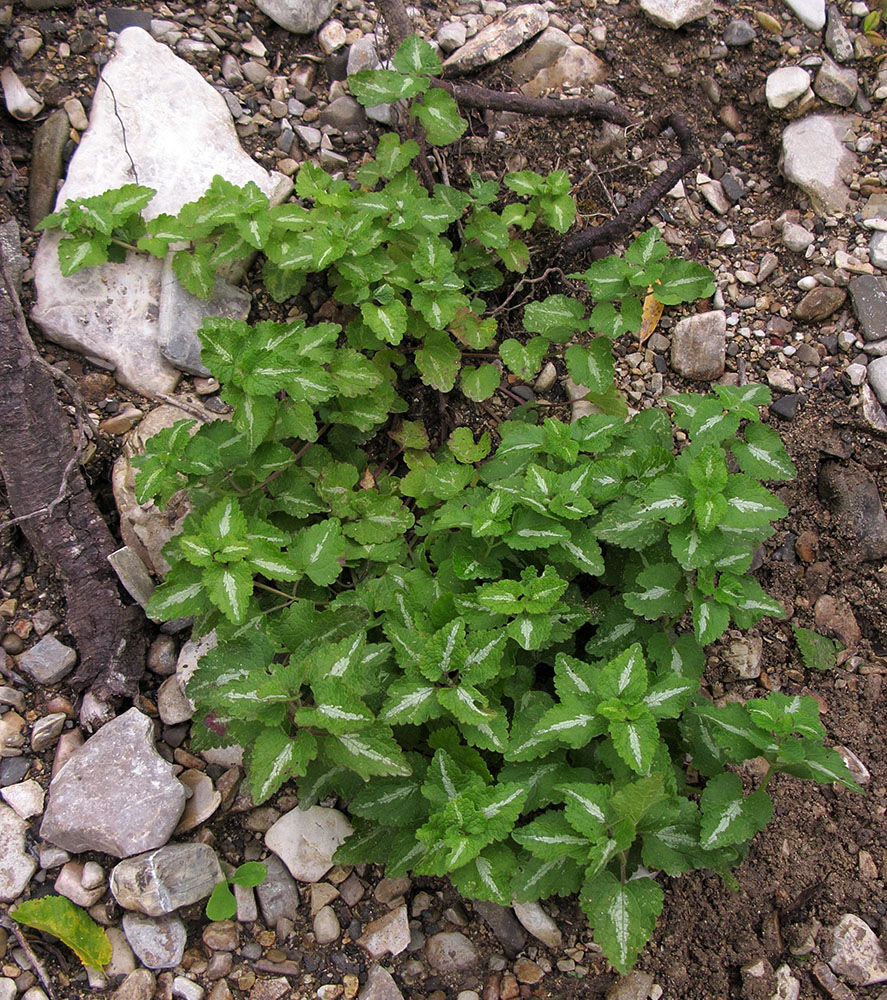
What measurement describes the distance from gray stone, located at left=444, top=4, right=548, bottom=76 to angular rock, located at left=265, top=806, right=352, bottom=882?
3617mm

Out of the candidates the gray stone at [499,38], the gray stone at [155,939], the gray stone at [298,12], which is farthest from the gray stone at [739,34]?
the gray stone at [155,939]

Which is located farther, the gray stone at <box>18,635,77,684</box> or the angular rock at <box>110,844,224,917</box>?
the gray stone at <box>18,635,77,684</box>

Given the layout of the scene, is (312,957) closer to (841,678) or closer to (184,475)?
(184,475)

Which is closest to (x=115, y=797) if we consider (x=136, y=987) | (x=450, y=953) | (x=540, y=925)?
(x=136, y=987)

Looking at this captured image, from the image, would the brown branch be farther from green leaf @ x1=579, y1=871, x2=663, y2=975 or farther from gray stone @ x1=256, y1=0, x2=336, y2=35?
green leaf @ x1=579, y1=871, x2=663, y2=975

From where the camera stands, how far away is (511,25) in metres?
4.45

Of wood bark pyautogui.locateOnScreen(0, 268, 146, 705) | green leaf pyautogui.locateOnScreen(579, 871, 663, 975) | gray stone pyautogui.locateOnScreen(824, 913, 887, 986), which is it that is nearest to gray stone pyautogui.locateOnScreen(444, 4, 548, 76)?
wood bark pyautogui.locateOnScreen(0, 268, 146, 705)

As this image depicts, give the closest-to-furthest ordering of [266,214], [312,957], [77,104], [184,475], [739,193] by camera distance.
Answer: [312,957] < [184,475] < [266,214] < [77,104] < [739,193]

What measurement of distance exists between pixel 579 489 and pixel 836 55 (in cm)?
302

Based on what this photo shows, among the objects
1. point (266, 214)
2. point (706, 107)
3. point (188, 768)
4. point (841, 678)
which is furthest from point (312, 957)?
point (706, 107)

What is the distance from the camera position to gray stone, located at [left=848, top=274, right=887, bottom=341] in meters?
3.97

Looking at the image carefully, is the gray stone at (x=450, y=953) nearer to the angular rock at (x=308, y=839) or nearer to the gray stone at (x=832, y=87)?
the angular rock at (x=308, y=839)

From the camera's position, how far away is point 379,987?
300 cm

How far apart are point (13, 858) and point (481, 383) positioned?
2.69 m
